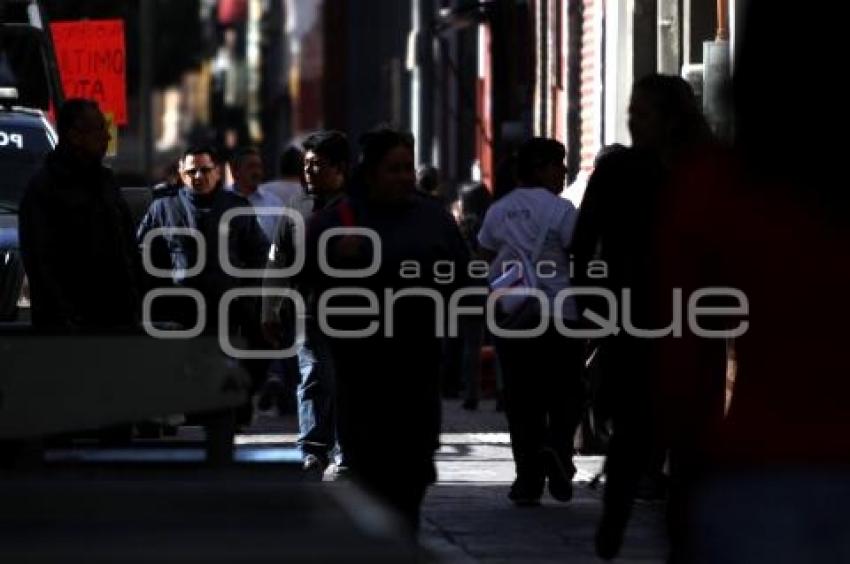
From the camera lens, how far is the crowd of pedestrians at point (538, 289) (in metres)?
5.70

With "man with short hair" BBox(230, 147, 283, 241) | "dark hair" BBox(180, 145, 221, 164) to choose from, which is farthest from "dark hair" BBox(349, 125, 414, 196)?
"man with short hair" BBox(230, 147, 283, 241)

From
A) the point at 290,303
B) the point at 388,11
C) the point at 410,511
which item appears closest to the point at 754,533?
the point at 410,511

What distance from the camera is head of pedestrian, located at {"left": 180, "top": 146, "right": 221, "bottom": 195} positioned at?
18703 mm

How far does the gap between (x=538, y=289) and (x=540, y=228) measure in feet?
0.98

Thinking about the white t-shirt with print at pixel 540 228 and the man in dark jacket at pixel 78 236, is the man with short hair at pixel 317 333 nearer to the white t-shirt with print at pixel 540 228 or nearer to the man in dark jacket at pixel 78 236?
the white t-shirt with print at pixel 540 228

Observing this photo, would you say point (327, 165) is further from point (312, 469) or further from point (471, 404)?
point (471, 404)

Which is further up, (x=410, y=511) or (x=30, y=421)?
(x=30, y=421)

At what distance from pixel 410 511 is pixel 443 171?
1157 inches

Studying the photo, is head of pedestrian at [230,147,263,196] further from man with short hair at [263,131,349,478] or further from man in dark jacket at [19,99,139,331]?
man in dark jacket at [19,99,139,331]

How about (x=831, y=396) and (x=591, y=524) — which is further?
(x=591, y=524)

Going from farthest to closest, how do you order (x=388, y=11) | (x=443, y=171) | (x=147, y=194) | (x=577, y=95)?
(x=388, y=11) → (x=443, y=171) → (x=577, y=95) → (x=147, y=194)

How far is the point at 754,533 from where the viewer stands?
564 cm

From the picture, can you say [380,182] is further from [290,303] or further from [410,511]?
[290,303]

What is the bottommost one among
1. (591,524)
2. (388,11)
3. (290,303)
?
(591,524)
